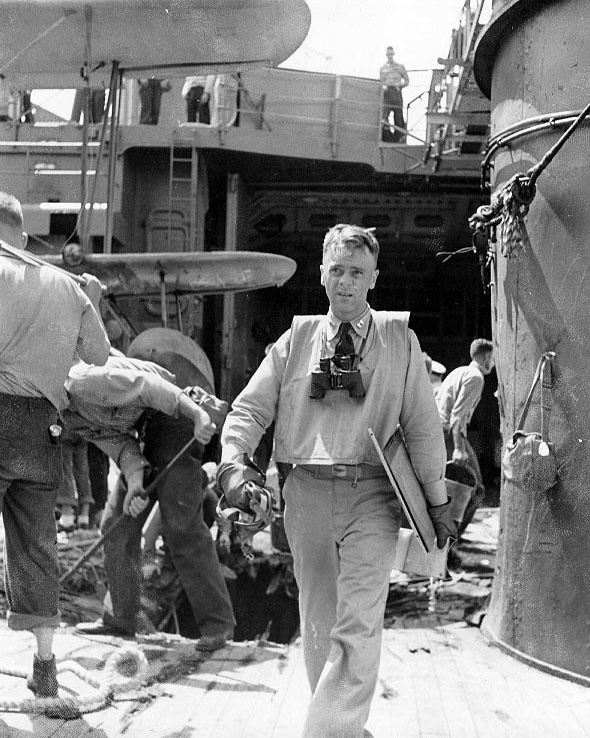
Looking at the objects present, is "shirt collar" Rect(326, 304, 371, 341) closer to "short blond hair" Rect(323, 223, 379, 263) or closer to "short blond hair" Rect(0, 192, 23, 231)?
"short blond hair" Rect(323, 223, 379, 263)

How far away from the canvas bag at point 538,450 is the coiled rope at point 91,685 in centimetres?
230

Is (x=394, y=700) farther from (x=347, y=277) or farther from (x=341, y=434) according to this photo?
(x=347, y=277)

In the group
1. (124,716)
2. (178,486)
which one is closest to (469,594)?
(178,486)

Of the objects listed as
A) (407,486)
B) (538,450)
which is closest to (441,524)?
(407,486)

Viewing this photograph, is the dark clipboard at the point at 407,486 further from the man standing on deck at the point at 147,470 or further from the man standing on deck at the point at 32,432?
the man standing on deck at the point at 147,470

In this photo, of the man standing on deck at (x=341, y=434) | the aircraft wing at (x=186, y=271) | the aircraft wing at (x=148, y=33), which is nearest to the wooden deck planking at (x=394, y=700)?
the man standing on deck at (x=341, y=434)

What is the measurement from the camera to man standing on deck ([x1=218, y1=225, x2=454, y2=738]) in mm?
3307

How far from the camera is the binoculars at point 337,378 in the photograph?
3346mm

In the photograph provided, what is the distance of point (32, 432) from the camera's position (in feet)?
12.5

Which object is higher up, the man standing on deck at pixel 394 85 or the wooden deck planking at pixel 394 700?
the man standing on deck at pixel 394 85

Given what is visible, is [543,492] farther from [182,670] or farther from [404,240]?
[404,240]

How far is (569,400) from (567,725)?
68.8 inches

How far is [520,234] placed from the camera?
5.24 m

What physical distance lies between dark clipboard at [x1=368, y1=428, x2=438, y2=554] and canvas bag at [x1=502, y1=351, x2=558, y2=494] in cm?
183
